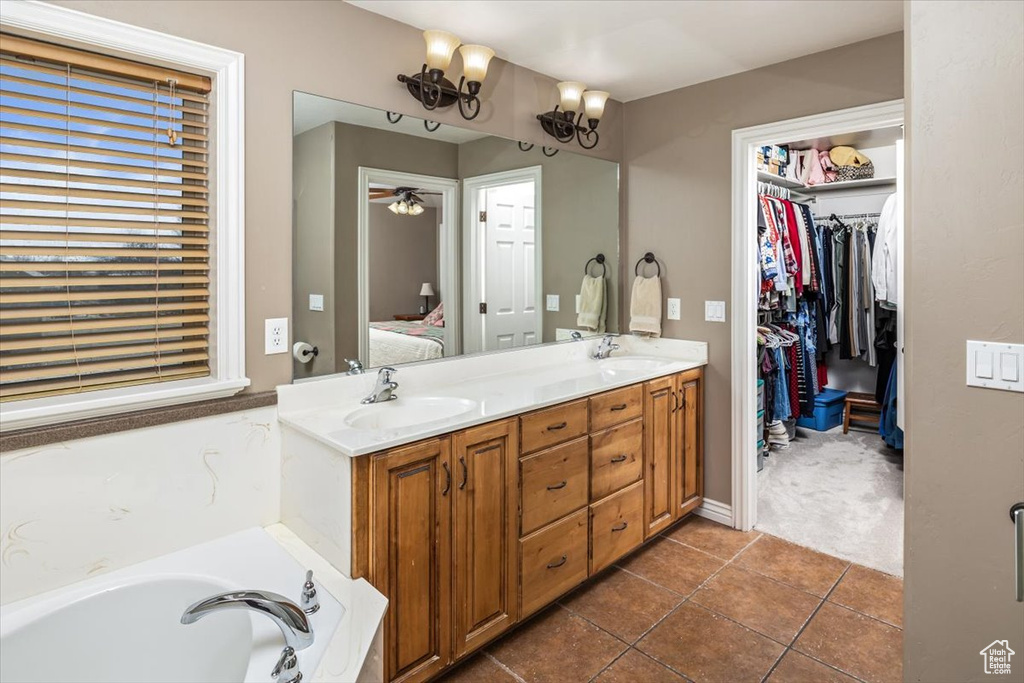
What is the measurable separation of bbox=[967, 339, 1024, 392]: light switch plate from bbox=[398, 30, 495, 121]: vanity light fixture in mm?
1975

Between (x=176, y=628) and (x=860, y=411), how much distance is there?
16.3 ft

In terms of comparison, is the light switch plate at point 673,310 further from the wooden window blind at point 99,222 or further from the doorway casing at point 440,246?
the wooden window blind at point 99,222

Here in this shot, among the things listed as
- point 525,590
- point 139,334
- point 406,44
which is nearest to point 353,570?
point 525,590

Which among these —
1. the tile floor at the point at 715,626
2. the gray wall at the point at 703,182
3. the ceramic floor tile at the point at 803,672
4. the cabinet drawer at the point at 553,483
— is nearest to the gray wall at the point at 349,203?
the cabinet drawer at the point at 553,483

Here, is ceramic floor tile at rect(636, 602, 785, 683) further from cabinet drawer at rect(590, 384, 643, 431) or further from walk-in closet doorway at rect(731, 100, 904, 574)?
walk-in closet doorway at rect(731, 100, 904, 574)

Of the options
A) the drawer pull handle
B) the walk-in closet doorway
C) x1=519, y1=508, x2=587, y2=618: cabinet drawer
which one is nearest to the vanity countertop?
the walk-in closet doorway

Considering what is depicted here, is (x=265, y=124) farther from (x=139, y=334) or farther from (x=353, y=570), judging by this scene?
(x=353, y=570)

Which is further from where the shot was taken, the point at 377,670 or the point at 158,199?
the point at 158,199

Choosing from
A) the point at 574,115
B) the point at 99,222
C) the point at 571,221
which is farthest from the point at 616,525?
the point at 99,222

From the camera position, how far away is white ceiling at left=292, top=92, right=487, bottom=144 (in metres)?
2.01

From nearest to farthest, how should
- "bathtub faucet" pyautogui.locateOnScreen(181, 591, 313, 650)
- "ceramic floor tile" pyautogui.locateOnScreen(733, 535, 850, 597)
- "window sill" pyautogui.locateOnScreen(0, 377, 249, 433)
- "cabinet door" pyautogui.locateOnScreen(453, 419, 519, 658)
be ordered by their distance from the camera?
"bathtub faucet" pyautogui.locateOnScreen(181, 591, 313, 650) < "window sill" pyautogui.locateOnScreen(0, 377, 249, 433) < "cabinet door" pyautogui.locateOnScreen(453, 419, 519, 658) < "ceramic floor tile" pyautogui.locateOnScreen(733, 535, 850, 597)

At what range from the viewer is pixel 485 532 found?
1.96 meters

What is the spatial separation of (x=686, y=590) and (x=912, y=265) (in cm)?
168

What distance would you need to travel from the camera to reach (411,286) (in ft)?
7.95
